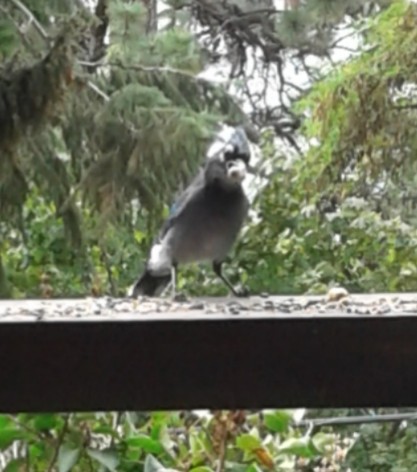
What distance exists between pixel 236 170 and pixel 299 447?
0.30 meters

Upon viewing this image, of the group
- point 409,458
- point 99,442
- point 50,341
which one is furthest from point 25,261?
point 50,341

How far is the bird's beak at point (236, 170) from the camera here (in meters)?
1.09

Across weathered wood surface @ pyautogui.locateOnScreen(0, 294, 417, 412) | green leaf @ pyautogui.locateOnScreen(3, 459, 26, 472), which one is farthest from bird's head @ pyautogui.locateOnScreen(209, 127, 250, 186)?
weathered wood surface @ pyautogui.locateOnScreen(0, 294, 417, 412)

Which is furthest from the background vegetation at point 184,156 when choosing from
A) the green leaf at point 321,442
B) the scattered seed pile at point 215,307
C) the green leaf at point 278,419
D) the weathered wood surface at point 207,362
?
the weathered wood surface at point 207,362

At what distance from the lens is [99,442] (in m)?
1.00

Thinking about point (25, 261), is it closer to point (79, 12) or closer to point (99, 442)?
point (79, 12)

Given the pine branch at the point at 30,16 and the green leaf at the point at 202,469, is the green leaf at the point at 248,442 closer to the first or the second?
the green leaf at the point at 202,469

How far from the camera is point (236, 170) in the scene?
3.58 ft

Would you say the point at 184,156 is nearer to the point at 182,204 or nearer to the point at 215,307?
the point at 182,204

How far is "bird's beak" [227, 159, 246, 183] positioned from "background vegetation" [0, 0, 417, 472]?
0.74 m

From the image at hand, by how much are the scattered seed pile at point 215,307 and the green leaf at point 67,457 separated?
7.3 inches

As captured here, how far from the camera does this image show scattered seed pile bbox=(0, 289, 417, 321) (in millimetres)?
640

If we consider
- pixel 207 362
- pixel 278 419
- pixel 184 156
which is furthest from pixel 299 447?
pixel 184 156

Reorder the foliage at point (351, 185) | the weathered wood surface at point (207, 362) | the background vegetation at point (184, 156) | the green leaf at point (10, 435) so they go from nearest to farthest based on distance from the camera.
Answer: the weathered wood surface at point (207, 362)
the green leaf at point (10, 435)
the background vegetation at point (184, 156)
the foliage at point (351, 185)
